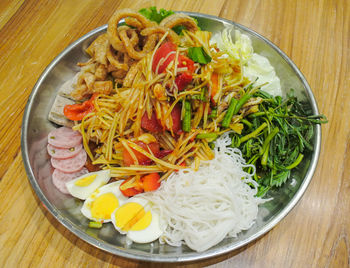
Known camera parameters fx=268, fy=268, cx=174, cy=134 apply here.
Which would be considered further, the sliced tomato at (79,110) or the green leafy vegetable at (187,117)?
the sliced tomato at (79,110)

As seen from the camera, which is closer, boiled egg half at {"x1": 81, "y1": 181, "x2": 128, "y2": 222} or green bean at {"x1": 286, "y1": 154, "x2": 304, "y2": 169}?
boiled egg half at {"x1": 81, "y1": 181, "x2": 128, "y2": 222}

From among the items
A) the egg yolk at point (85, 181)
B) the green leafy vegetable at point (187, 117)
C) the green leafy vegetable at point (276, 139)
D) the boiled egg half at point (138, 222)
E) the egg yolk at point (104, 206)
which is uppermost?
the egg yolk at point (85, 181)

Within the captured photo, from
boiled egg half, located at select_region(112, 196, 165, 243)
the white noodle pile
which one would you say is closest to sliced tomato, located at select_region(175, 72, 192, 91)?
the white noodle pile

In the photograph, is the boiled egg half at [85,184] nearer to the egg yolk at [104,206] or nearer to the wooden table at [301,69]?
the egg yolk at [104,206]

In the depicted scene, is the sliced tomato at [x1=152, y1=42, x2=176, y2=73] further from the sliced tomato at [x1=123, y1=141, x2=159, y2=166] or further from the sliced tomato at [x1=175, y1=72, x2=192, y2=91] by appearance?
the sliced tomato at [x1=123, y1=141, x2=159, y2=166]

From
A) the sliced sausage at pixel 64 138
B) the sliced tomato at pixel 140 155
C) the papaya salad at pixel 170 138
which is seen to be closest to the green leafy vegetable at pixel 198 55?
the papaya salad at pixel 170 138

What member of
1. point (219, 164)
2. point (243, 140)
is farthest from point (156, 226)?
point (243, 140)

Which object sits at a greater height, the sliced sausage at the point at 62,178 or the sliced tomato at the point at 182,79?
the sliced tomato at the point at 182,79
